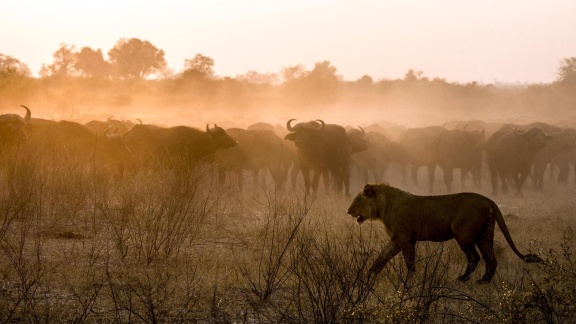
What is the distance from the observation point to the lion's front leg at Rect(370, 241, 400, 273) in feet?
25.8

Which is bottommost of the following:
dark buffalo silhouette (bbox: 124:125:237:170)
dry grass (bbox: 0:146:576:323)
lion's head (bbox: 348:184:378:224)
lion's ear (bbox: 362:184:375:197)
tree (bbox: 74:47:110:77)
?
dry grass (bbox: 0:146:576:323)

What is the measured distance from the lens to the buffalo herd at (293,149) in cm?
1435

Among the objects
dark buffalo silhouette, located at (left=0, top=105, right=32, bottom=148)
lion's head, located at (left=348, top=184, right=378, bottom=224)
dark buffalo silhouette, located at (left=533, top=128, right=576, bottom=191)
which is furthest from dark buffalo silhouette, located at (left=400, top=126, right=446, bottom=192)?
lion's head, located at (left=348, top=184, right=378, bottom=224)

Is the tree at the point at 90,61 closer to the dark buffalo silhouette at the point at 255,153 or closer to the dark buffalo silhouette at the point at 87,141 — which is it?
the dark buffalo silhouette at the point at 255,153

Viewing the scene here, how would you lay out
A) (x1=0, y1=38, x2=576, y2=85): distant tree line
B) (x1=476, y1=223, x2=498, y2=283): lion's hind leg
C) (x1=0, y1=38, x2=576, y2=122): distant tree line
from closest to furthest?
(x1=476, y1=223, x2=498, y2=283): lion's hind leg < (x1=0, y1=38, x2=576, y2=122): distant tree line < (x1=0, y1=38, x2=576, y2=85): distant tree line

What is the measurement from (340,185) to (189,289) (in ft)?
38.0

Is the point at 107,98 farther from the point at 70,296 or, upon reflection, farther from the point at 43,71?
the point at 70,296

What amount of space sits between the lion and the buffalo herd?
3.68 m

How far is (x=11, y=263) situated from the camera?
754cm

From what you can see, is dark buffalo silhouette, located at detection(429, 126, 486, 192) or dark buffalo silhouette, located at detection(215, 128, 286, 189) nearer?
dark buffalo silhouette, located at detection(215, 128, 286, 189)

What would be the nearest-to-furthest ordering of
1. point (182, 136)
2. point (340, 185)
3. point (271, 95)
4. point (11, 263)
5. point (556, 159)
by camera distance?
1. point (11, 263)
2. point (182, 136)
3. point (340, 185)
4. point (556, 159)
5. point (271, 95)

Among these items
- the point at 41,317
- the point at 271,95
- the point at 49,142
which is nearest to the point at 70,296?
the point at 41,317

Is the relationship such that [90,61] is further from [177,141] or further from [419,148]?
[177,141]

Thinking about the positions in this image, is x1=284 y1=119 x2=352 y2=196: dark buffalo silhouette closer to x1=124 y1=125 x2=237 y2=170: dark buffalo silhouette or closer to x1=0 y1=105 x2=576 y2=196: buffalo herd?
x1=0 y1=105 x2=576 y2=196: buffalo herd
